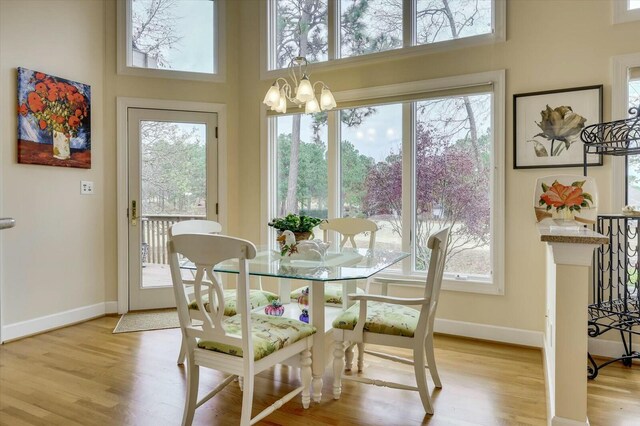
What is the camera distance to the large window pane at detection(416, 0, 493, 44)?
130 inches

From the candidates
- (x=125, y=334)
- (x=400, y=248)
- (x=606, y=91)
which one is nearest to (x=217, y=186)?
(x=125, y=334)

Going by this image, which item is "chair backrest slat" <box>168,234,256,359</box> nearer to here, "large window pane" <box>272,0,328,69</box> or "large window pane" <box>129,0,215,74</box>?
"large window pane" <box>272,0,328,69</box>

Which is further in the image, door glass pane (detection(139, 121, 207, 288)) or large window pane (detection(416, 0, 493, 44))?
door glass pane (detection(139, 121, 207, 288))

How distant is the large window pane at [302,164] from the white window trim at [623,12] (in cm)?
231

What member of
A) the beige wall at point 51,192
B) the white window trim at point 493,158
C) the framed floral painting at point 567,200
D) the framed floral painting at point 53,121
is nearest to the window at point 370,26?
the white window trim at point 493,158

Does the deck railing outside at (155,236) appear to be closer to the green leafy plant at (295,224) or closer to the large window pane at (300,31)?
the large window pane at (300,31)

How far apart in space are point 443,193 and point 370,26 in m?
1.65

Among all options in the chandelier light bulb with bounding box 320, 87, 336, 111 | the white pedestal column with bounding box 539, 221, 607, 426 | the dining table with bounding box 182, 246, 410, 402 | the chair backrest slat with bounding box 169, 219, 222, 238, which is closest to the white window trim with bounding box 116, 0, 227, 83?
the chair backrest slat with bounding box 169, 219, 222, 238

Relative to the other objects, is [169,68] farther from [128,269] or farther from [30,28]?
[128,269]

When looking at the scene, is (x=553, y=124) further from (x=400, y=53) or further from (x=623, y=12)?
(x=400, y=53)

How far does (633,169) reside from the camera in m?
2.86

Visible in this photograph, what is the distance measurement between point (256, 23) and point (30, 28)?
6.46 ft

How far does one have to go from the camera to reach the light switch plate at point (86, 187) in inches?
150

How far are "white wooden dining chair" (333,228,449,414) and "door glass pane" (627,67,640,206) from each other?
5.35ft
